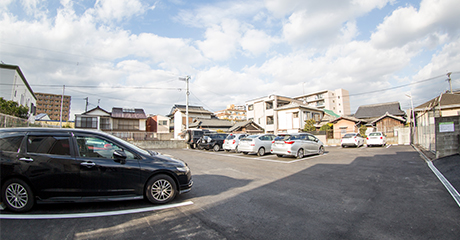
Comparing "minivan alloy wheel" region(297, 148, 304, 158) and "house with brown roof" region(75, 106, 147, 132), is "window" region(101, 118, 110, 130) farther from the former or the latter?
"minivan alloy wheel" region(297, 148, 304, 158)

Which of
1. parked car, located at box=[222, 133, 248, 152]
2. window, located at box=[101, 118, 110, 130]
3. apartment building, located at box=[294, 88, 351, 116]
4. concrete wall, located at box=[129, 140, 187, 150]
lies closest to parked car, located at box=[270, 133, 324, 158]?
parked car, located at box=[222, 133, 248, 152]

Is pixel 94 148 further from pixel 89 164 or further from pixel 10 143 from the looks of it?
pixel 10 143

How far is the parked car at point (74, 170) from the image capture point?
3.86m

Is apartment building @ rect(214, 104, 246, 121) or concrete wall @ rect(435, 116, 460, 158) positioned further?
apartment building @ rect(214, 104, 246, 121)

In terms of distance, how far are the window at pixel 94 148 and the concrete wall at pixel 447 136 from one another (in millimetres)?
12516

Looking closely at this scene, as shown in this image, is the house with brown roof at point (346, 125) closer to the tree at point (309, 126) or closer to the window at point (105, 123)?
the tree at point (309, 126)

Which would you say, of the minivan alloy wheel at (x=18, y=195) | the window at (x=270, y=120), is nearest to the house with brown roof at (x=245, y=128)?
the window at (x=270, y=120)

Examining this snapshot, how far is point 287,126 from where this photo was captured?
130 ft

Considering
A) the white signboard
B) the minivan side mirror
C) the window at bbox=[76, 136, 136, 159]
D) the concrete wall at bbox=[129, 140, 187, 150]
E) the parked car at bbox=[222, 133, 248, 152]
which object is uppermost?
the white signboard

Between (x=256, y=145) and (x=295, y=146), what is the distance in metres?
2.84

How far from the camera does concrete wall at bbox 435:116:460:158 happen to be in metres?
9.15

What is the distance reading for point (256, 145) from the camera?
569 inches

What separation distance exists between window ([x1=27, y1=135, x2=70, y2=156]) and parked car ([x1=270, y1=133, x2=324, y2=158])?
1058 centimetres

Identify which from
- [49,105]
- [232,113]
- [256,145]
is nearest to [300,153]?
[256,145]
